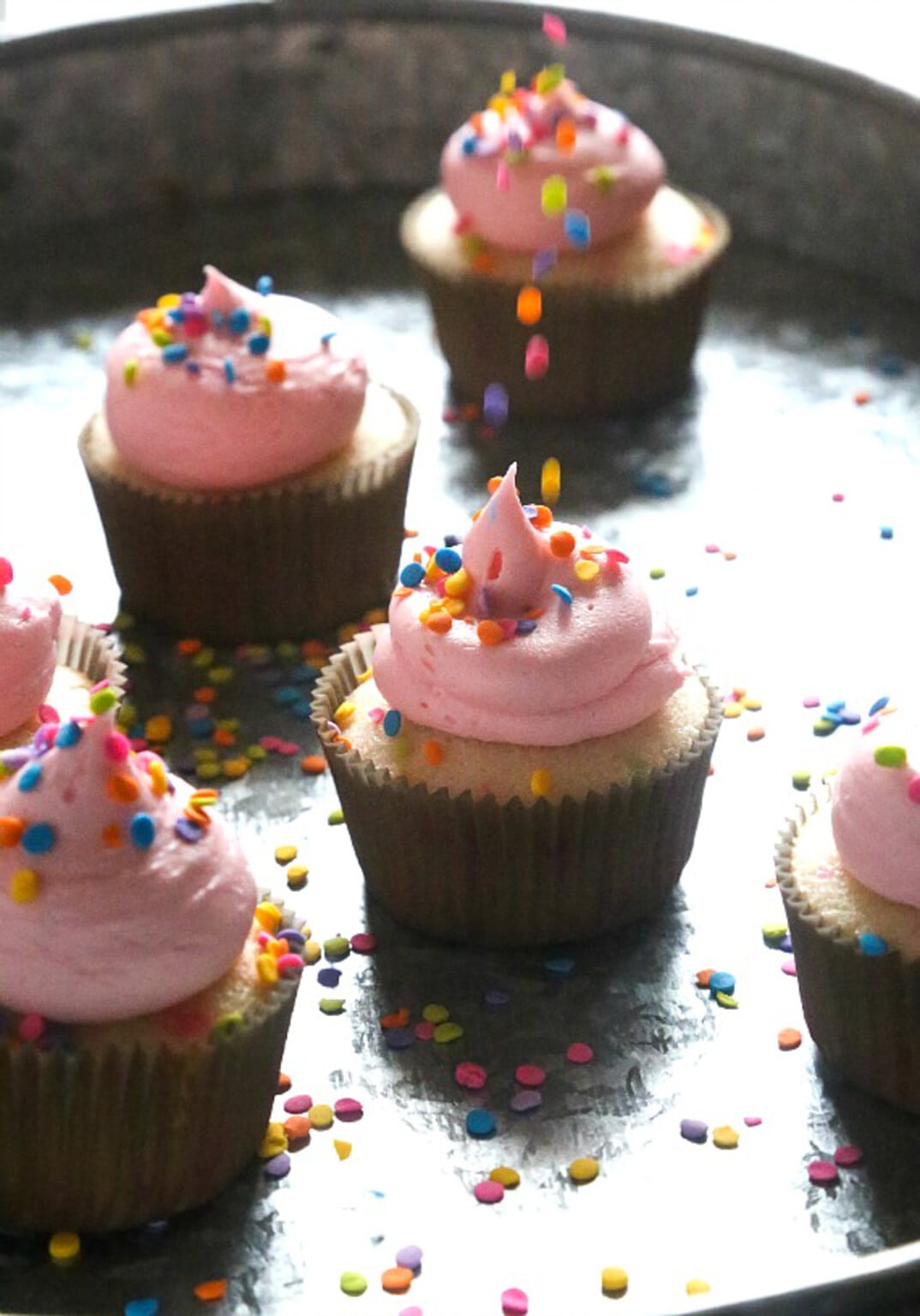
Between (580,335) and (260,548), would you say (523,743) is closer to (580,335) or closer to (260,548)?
(260,548)

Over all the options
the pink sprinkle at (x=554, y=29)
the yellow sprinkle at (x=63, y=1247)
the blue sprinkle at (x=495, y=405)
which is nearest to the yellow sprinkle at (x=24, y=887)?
the yellow sprinkle at (x=63, y=1247)

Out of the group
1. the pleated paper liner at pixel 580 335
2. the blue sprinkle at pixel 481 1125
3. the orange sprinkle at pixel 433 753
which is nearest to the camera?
the blue sprinkle at pixel 481 1125

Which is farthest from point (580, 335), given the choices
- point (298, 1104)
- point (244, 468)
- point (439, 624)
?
point (298, 1104)

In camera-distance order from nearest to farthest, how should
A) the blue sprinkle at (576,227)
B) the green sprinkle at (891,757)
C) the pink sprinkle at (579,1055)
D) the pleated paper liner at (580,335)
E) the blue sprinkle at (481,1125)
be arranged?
the green sprinkle at (891,757) → the blue sprinkle at (481,1125) → the pink sprinkle at (579,1055) → the blue sprinkle at (576,227) → the pleated paper liner at (580,335)

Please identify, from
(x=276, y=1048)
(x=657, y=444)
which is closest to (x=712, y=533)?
(x=657, y=444)

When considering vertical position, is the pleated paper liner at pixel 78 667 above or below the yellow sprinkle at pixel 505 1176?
above

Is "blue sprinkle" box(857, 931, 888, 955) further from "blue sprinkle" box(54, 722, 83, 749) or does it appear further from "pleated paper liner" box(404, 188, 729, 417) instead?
"pleated paper liner" box(404, 188, 729, 417)

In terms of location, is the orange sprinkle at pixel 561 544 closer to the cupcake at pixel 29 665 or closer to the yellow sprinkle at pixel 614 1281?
the cupcake at pixel 29 665
